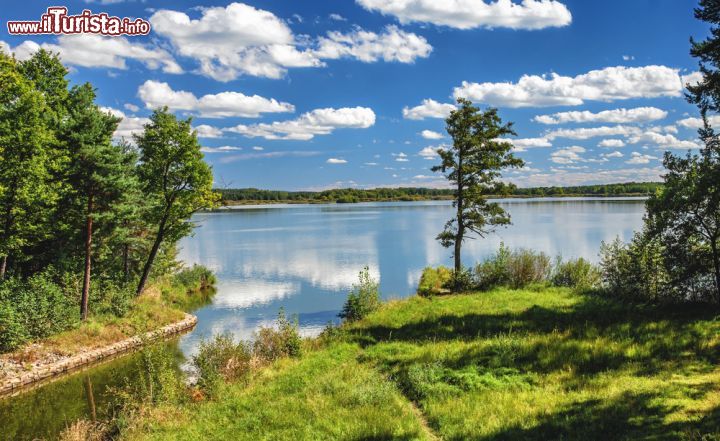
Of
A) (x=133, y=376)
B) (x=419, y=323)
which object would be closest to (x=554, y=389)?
(x=419, y=323)

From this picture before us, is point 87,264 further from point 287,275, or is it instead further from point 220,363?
point 287,275

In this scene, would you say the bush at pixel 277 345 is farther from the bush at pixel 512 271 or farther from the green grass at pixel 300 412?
the bush at pixel 512 271

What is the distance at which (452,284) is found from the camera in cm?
3067

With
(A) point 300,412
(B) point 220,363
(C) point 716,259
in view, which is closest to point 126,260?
(B) point 220,363

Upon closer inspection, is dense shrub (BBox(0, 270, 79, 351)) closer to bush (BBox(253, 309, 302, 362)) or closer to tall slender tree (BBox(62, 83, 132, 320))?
tall slender tree (BBox(62, 83, 132, 320))

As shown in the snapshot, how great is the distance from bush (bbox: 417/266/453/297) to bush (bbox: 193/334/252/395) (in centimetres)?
1474

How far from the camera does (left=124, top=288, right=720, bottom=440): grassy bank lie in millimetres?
9344

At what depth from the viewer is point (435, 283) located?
32656 millimetres

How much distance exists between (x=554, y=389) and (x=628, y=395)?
5.41 ft

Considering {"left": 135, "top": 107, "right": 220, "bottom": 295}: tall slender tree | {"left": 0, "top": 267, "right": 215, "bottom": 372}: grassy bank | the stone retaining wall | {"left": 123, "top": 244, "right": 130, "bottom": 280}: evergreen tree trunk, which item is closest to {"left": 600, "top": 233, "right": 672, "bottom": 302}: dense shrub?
the stone retaining wall

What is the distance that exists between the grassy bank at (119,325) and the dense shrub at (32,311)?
46 cm

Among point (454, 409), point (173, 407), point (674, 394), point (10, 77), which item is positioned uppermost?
point (10, 77)

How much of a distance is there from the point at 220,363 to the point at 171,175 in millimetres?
18630

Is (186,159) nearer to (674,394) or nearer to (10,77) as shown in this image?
(10,77)
